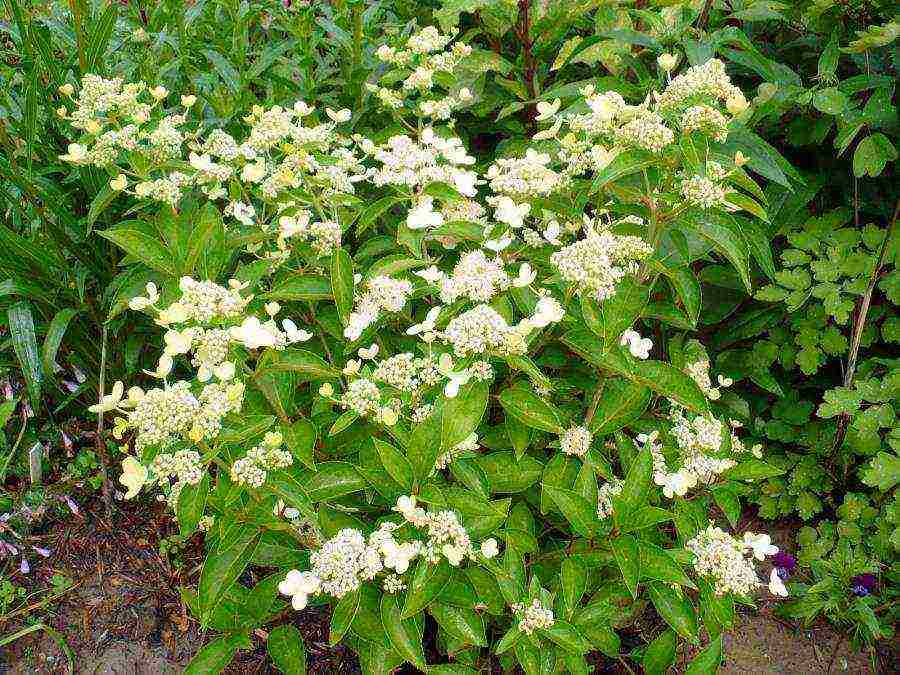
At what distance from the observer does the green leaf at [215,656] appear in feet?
5.57

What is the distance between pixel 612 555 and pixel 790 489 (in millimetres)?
1161

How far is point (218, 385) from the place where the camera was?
4.55 ft

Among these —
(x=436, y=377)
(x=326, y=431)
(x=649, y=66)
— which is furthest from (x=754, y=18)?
(x=326, y=431)

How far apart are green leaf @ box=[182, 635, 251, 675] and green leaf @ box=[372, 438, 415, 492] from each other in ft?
2.03

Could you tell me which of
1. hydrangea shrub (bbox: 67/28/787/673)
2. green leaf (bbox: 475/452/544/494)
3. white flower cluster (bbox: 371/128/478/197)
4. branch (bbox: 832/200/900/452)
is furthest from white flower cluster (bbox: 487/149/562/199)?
branch (bbox: 832/200/900/452)

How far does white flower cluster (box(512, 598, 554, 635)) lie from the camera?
1507 millimetres

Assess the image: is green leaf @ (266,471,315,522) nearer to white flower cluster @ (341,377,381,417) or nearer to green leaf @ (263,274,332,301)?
white flower cluster @ (341,377,381,417)

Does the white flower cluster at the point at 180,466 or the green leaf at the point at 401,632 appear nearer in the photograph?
the white flower cluster at the point at 180,466

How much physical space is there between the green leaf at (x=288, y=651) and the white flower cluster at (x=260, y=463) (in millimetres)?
502

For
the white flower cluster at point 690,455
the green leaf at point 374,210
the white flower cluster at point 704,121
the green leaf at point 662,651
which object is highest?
the white flower cluster at point 704,121

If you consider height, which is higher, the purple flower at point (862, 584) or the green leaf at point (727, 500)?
the green leaf at point (727, 500)

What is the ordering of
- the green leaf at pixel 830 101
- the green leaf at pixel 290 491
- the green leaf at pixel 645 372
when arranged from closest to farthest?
the green leaf at pixel 290 491 < the green leaf at pixel 645 372 < the green leaf at pixel 830 101

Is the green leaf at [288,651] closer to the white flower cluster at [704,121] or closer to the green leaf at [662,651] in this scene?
the green leaf at [662,651]

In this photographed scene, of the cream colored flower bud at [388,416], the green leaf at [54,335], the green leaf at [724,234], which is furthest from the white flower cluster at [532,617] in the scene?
the green leaf at [54,335]
